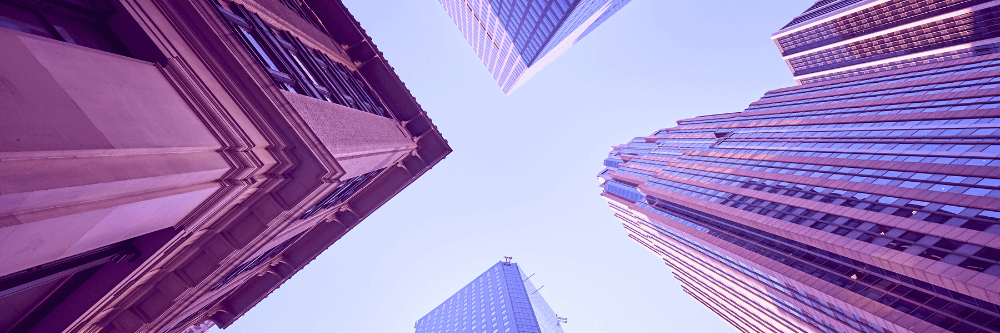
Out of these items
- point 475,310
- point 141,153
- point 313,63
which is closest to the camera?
point 141,153

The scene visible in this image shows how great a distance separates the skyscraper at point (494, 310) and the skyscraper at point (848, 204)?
34.1 metres

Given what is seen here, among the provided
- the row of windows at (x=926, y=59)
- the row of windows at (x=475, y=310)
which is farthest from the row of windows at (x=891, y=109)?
the row of windows at (x=475, y=310)

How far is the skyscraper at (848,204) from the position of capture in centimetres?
3281

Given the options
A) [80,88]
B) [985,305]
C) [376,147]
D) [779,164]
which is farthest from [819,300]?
[80,88]

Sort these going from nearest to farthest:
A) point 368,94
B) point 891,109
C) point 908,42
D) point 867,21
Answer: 1. point 368,94
2. point 891,109
3. point 908,42
4. point 867,21

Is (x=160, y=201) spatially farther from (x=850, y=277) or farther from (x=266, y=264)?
(x=850, y=277)

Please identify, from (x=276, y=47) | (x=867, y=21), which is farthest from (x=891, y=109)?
(x=867, y=21)

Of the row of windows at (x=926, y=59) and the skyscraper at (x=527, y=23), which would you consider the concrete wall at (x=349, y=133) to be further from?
the row of windows at (x=926, y=59)

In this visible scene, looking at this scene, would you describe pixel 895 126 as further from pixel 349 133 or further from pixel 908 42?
pixel 908 42

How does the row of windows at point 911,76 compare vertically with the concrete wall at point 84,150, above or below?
below

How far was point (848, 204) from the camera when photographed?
146ft

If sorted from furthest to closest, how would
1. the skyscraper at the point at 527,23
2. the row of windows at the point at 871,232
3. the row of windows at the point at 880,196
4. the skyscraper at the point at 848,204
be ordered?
the skyscraper at the point at 527,23, the row of windows at the point at 880,196, the skyscraper at the point at 848,204, the row of windows at the point at 871,232

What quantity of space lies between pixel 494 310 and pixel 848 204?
86852 millimetres

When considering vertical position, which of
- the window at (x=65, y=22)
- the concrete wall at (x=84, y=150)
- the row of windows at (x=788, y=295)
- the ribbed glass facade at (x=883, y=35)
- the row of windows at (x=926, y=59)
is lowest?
the row of windows at (x=926, y=59)
